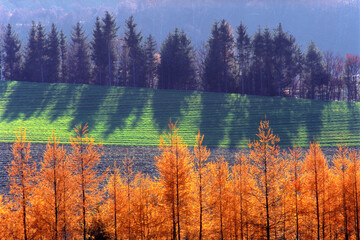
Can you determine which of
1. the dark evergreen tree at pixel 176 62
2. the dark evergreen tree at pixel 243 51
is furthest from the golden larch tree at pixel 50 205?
the dark evergreen tree at pixel 243 51

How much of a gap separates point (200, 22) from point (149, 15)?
21.7 metres

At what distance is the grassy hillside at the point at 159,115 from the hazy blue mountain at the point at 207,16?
3012 inches

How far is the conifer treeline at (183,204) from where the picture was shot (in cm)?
2322

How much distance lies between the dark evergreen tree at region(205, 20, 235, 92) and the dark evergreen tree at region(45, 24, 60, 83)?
3083 cm

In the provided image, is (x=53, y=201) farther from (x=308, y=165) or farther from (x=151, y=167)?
(x=308, y=165)

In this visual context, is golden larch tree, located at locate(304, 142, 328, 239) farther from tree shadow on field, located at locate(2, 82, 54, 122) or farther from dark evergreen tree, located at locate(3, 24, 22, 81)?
dark evergreen tree, located at locate(3, 24, 22, 81)

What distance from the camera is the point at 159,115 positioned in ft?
184

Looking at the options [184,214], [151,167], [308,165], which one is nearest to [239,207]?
[184,214]

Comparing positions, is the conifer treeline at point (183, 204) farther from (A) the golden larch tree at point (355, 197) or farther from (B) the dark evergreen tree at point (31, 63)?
(B) the dark evergreen tree at point (31, 63)

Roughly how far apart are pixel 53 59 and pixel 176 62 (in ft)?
83.4

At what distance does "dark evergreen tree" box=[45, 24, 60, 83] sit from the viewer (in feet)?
247

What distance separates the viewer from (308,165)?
27.0m

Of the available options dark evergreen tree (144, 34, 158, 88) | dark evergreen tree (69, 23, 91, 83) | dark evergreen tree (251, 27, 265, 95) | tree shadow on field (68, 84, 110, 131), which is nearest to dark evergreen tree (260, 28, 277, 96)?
dark evergreen tree (251, 27, 265, 95)

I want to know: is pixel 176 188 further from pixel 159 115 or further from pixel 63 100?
pixel 63 100
